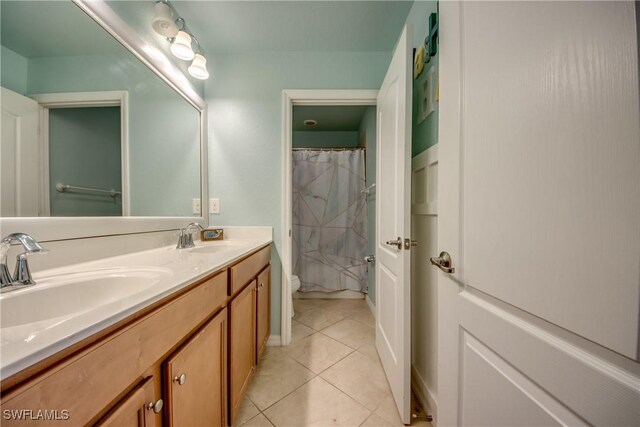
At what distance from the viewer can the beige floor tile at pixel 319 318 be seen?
1964 millimetres

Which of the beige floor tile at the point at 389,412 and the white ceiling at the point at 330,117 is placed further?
the white ceiling at the point at 330,117

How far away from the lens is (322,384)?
4.19 ft

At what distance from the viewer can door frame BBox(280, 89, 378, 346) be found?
1.67 metres

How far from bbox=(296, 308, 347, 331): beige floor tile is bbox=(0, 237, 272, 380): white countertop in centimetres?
133

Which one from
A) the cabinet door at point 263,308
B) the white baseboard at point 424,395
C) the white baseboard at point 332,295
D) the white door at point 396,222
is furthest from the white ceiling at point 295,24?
the white baseboard at point 332,295

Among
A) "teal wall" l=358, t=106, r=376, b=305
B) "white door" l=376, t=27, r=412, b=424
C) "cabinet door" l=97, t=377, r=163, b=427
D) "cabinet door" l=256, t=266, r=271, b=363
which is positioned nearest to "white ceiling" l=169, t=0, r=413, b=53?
"white door" l=376, t=27, r=412, b=424

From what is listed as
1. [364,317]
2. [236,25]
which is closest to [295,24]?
[236,25]

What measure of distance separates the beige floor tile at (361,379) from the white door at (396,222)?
0.28ft

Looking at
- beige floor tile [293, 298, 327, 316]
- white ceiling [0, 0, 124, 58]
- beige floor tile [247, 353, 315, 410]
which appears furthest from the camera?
beige floor tile [293, 298, 327, 316]

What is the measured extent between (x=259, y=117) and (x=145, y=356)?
64.3 inches

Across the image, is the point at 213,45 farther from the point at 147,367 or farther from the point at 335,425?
the point at 335,425

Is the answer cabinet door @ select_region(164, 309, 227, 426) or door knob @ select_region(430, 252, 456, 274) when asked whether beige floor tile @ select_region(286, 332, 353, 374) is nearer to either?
cabinet door @ select_region(164, 309, 227, 426)

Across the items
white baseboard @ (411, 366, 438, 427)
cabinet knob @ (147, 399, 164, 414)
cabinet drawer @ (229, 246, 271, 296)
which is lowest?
white baseboard @ (411, 366, 438, 427)

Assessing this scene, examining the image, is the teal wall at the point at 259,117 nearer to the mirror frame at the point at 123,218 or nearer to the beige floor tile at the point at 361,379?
the mirror frame at the point at 123,218
